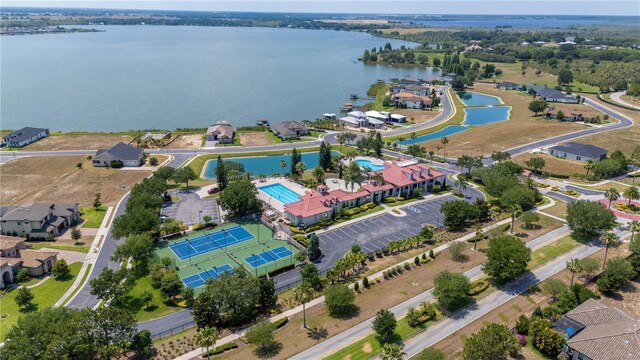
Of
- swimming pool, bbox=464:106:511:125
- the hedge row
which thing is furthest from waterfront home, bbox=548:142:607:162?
the hedge row

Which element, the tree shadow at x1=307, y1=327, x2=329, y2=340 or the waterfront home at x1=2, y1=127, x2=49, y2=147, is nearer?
the tree shadow at x1=307, y1=327, x2=329, y2=340

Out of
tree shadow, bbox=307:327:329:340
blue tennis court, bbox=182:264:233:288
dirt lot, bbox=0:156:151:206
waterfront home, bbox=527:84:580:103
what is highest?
waterfront home, bbox=527:84:580:103

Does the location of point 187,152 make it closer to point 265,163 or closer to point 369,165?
point 265,163

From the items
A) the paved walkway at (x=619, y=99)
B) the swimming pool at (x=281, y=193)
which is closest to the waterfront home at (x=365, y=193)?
the swimming pool at (x=281, y=193)

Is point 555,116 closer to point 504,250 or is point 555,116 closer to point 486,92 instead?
point 486,92

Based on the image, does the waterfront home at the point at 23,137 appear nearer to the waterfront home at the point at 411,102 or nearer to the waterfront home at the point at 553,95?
the waterfront home at the point at 411,102

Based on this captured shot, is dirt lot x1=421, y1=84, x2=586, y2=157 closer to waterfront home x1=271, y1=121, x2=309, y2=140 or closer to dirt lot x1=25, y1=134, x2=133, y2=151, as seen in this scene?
waterfront home x1=271, y1=121, x2=309, y2=140
